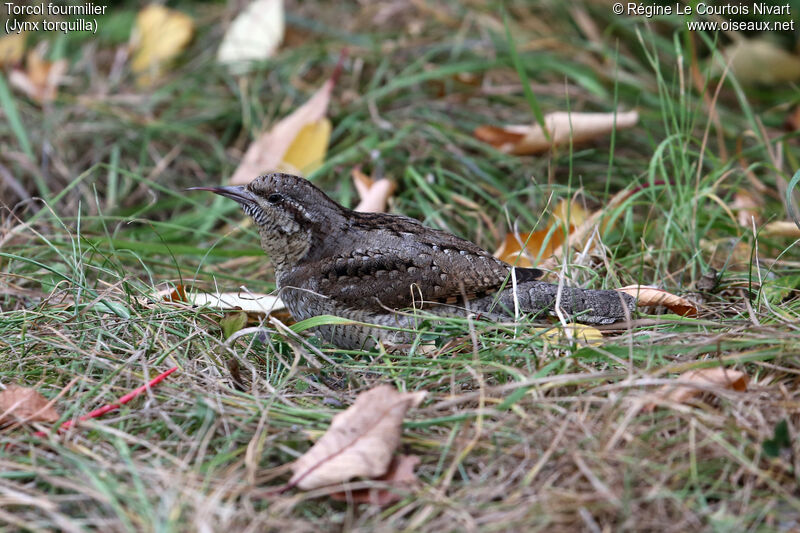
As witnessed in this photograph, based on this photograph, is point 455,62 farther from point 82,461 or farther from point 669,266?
point 82,461

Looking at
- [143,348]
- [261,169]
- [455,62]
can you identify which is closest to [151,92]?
[261,169]

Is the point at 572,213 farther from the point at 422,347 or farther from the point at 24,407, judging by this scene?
the point at 24,407

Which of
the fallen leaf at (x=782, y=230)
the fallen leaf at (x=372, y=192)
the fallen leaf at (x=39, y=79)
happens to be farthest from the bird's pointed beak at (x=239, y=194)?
the fallen leaf at (x=39, y=79)

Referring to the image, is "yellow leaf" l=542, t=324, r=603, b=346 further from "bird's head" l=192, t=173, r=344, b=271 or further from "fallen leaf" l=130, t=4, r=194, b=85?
"fallen leaf" l=130, t=4, r=194, b=85

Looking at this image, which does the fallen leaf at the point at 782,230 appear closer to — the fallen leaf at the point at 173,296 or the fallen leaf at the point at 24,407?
the fallen leaf at the point at 173,296

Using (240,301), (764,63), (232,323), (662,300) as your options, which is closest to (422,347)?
(232,323)
